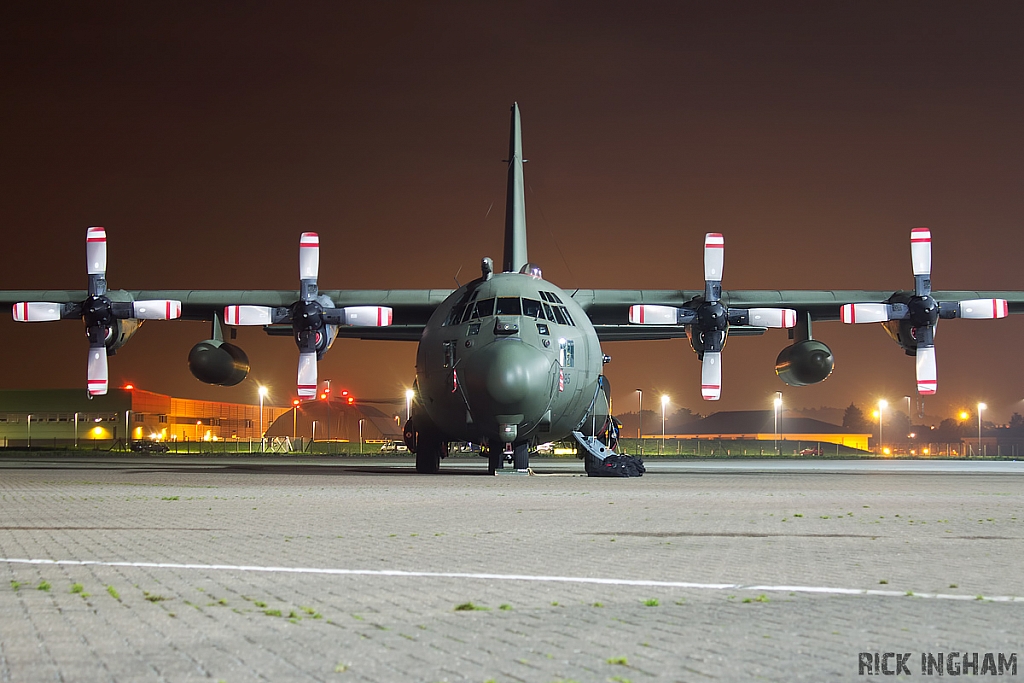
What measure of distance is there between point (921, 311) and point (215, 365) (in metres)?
21.2

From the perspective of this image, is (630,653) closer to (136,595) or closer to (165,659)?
(165,659)

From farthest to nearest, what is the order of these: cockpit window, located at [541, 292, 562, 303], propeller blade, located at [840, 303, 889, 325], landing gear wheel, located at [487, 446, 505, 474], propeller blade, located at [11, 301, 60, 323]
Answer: propeller blade, located at [11, 301, 60, 323]
propeller blade, located at [840, 303, 889, 325]
landing gear wheel, located at [487, 446, 505, 474]
cockpit window, located at [541, 292, 562, 303]

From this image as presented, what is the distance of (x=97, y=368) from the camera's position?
1184 inches

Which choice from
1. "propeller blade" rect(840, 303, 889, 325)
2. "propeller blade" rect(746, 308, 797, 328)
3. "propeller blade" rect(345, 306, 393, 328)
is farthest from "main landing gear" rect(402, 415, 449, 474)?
"propeller blade" rect(840, 303, 889, 325)

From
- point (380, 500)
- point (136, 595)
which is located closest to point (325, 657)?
point (136, 595)

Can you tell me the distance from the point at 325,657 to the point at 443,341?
19767 mm

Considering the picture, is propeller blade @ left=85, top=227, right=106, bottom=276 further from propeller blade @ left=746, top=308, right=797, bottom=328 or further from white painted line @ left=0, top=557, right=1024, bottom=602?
white painted line @ left=0, top=557, right=1024, bottom=602

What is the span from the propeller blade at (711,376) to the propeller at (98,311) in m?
15.8

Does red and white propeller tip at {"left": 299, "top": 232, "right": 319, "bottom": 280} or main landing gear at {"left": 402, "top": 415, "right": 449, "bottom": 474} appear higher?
red and white propeller tip at {"left": 299, "top": 232, "right": 319, "bottom": 280}

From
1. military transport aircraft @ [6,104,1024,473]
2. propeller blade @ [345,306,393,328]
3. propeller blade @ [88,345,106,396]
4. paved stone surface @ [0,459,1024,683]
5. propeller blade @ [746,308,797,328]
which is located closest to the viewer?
paved stone surface @ [0,459,1024,683]

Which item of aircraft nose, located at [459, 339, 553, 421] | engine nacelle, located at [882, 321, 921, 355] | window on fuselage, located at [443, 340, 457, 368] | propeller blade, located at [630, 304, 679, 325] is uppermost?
propeller blade, located at [630, 304, 679, 325]

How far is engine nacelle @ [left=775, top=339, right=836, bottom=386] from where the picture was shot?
31109 millimetres

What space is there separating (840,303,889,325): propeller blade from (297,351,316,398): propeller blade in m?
15.6

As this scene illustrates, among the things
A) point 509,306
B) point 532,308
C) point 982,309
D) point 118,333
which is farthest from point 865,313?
point 118,333
